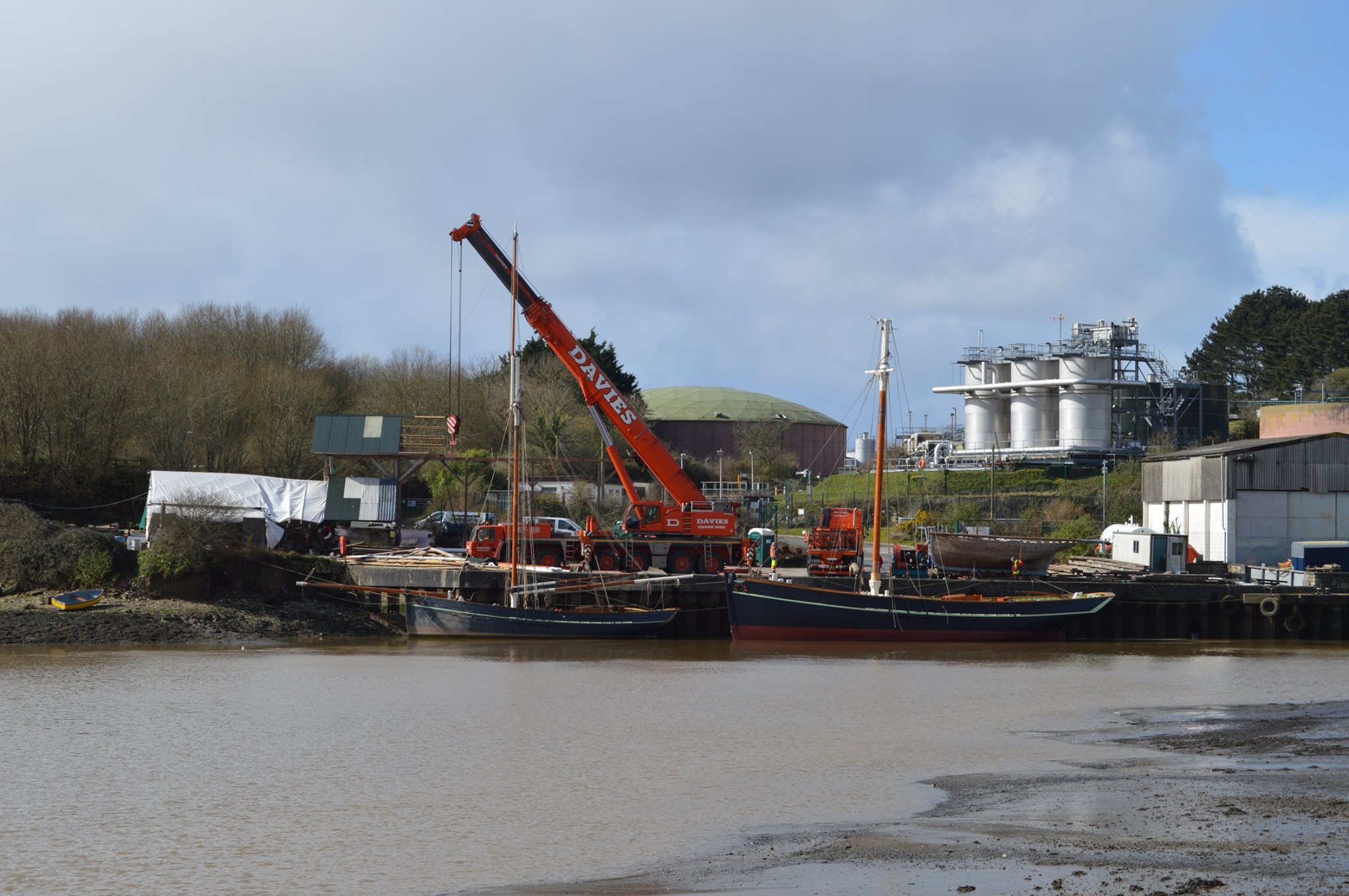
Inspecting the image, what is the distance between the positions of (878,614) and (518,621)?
993 centimetres

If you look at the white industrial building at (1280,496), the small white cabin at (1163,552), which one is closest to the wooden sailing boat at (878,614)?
the small white cabin at (1163,552)

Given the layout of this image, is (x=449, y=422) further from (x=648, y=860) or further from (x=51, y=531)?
(x=648, y=860)

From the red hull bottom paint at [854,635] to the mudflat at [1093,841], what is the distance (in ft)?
56.2

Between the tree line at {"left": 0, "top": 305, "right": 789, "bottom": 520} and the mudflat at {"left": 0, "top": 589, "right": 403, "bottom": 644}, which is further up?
the tree line at {"left": 0, "top": 305, "right": 789, "bottom": 520}

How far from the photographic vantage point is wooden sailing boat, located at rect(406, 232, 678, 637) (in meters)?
35.2

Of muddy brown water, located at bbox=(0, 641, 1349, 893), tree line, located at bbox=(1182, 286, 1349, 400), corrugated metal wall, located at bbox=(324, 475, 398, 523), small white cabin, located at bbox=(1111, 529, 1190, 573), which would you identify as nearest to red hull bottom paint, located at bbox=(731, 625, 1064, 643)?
muddy brown water, located at bbox=(0, 641, 1349, 893)

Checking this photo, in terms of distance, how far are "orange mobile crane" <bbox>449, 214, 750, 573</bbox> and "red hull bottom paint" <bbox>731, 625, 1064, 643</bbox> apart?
4266mm

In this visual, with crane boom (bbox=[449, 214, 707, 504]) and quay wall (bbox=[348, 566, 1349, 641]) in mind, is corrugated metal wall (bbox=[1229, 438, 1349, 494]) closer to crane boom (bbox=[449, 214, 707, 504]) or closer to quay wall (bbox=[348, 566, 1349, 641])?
quay wall (bbox=[348, 566, 1349, 641])

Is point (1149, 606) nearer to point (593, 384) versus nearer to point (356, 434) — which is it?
point (593, 384)

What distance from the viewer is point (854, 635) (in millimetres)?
35438

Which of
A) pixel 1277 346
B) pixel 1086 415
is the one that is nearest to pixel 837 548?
pixel 1086 415

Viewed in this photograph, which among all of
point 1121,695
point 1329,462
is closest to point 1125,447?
point 1329,462

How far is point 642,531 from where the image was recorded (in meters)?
39.2

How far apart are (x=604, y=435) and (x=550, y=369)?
27375 mm
